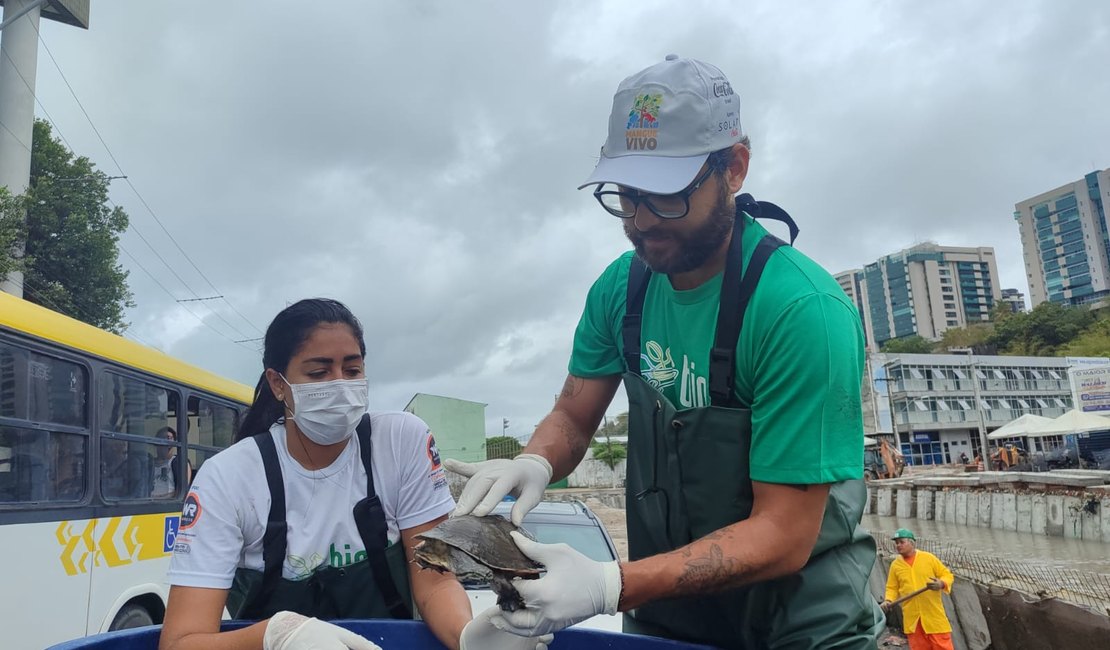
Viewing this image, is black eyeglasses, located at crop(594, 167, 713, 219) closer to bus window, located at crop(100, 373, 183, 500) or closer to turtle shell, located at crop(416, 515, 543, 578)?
turtle shell, located at crop(416, 515, 543, 578)

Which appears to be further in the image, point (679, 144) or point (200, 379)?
point (200, 379)

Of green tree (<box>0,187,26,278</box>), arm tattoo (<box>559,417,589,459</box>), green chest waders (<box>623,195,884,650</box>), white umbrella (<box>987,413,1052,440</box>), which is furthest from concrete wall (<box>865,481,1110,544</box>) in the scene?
green tree (<box>0,187,26,278</box>)

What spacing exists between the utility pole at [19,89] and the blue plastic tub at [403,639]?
20.9 m

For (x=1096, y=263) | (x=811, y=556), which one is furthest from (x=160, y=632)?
(x=1096, y=263)

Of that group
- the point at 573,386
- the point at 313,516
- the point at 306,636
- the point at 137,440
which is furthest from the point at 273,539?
the point at 137,440

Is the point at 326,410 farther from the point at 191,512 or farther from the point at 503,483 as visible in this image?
the point at 503,483

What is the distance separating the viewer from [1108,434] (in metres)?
34.1

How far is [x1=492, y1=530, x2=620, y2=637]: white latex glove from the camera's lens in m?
1.41

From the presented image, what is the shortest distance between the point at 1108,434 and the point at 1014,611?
35.6 metres

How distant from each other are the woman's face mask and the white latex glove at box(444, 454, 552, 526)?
504mm

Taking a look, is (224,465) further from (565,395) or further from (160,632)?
(565,395)

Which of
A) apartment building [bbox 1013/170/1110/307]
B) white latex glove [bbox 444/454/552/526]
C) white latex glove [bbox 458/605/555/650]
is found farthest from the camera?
apartment building [bbox 1013/170/1110/307]

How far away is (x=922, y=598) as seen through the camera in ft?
22.3

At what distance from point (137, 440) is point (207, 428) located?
1327 millimetres
